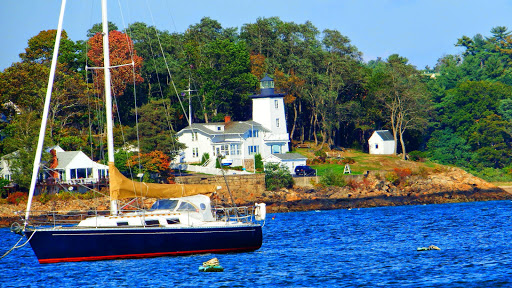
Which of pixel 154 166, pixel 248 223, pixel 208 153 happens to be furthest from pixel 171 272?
pixel 208 153

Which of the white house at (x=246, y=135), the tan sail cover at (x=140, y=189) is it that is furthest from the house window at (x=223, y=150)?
the tan sail cover at (x=140, y=189)

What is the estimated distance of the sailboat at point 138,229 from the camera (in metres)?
31.3

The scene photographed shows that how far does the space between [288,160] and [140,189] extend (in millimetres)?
49664

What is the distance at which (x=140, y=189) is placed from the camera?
111ft

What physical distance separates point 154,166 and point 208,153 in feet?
51.2

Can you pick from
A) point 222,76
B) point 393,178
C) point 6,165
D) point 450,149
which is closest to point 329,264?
point 6,165

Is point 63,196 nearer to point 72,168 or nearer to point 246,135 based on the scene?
point 72,168

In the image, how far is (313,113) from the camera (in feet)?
328

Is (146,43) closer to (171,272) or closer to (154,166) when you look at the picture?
(154,166)

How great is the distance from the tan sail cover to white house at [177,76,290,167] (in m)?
46.9

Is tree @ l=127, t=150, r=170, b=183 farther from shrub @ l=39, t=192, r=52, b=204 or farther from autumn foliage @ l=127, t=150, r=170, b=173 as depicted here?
shrub @ l=39, t=192, r=52, b=204

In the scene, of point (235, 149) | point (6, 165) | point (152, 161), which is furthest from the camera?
point (235, 149)

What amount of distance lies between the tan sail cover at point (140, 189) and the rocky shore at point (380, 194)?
30785mm

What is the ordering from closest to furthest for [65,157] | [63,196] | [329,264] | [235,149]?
[329,264]
[63,196]
[65,157]
[235,149]
